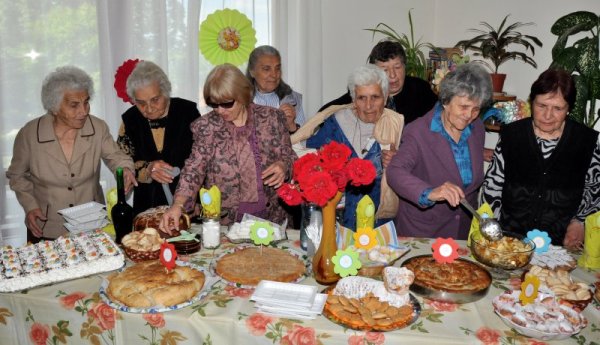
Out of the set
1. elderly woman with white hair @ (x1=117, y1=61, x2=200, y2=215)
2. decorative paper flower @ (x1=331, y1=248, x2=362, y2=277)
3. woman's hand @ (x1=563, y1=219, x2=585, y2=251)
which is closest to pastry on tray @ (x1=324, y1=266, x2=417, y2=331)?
decorative paper flower @ (x1=331, y1=248, x2=362, y2=277)

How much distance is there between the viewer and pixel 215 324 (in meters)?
1.62

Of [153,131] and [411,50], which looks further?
[411,50]

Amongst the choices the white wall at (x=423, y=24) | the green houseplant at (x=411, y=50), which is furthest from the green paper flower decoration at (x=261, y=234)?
the white wall at (x=423, y=24)

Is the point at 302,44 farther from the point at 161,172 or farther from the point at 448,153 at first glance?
the point at 448,153

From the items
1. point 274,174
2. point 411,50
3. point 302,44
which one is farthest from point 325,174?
point 302,44

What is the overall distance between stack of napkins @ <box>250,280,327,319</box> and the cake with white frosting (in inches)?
25.0

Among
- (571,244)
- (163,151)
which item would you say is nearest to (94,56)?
(163,151)

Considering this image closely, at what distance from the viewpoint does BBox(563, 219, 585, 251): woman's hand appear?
87.7 inches

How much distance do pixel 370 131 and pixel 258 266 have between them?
4.23 ft

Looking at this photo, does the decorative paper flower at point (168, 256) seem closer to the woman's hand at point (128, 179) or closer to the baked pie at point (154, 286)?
the baked pie at point (154, 286)

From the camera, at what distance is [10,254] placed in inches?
78.2

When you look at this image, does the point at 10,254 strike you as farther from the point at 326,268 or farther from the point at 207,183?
the point at 326,268

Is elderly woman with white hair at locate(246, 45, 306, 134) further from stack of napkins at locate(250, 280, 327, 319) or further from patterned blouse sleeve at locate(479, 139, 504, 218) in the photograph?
stack of napkins at locate(250, 280, 327, 319)

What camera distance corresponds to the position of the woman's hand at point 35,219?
9.37 feet
